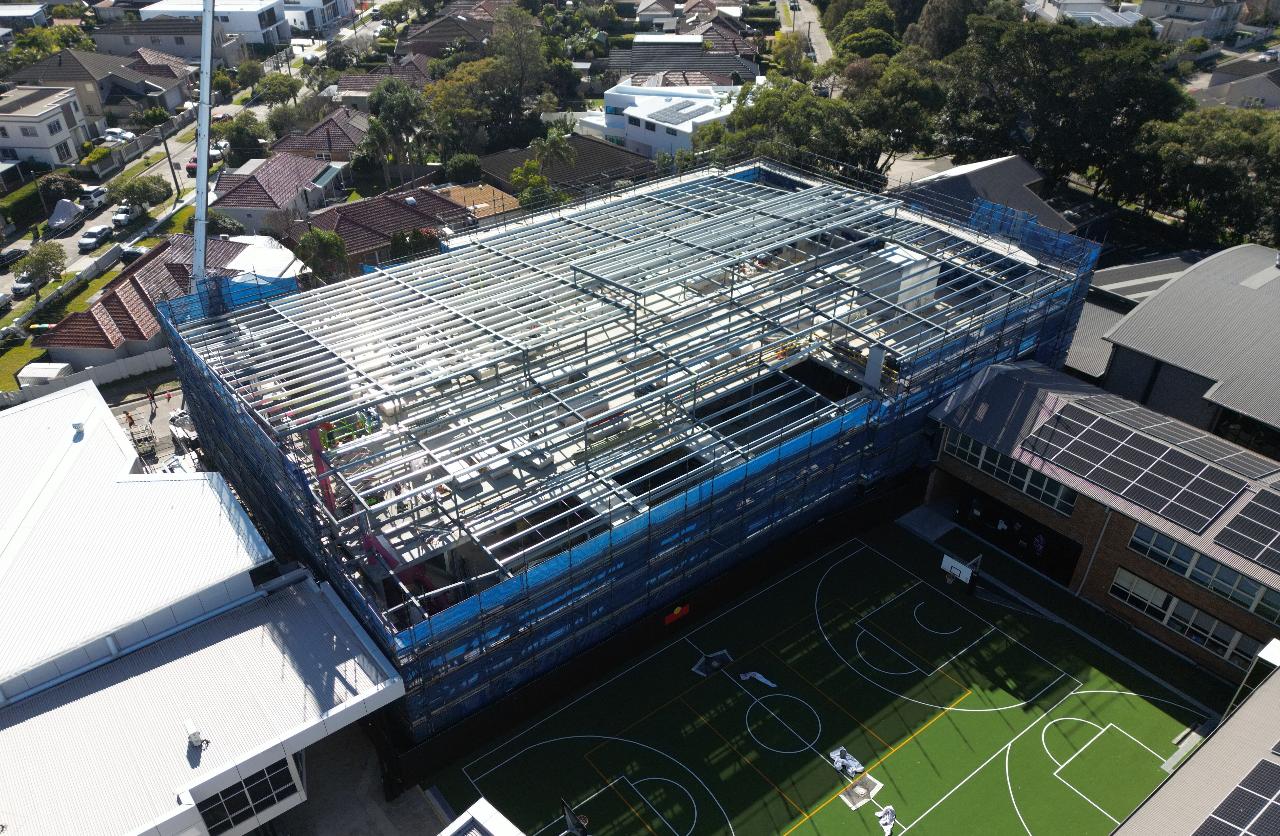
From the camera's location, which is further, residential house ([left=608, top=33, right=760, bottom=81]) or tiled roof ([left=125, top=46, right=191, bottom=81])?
residential house ([left=608, top=33, right=760, bottom=81])

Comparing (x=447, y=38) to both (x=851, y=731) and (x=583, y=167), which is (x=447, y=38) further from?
(x=851, y=731)

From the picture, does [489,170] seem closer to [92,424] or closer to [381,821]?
[92,424]

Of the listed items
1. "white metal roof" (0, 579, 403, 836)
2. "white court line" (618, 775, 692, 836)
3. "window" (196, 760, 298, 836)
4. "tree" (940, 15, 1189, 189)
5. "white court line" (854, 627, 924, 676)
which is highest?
"tree" (940, 15, 1189, 189)

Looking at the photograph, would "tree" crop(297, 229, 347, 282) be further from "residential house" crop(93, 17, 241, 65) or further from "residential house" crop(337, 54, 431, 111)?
"residential house" crop(93, 17, 241, 65)

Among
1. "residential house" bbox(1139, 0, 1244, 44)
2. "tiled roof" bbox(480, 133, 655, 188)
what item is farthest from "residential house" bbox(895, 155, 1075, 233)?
"residential house" bbox(1139, 0, 1244, 44)

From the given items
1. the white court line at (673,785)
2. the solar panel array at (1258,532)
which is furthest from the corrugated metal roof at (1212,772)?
the white court line at (673,785)

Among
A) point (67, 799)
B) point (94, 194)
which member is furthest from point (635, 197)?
point (94, 194)

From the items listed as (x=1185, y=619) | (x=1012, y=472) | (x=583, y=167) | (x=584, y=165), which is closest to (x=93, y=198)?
(x=583, y=167)
